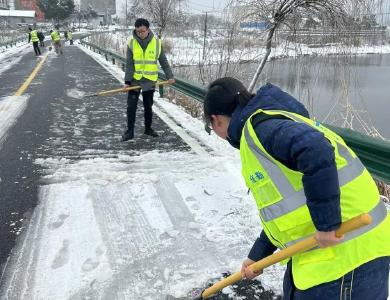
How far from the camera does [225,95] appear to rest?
169cm

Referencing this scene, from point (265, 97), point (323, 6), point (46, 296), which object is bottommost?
point (46, 296)

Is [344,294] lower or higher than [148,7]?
lower

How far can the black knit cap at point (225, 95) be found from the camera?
1.69 metres

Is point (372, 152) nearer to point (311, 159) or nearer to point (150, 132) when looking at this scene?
point (311, 159)

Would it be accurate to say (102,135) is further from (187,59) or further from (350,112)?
(187,59)

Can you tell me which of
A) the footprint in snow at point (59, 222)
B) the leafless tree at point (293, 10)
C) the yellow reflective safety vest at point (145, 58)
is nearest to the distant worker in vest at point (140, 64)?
A: the yellow reflective safety vest at point (145, 58)

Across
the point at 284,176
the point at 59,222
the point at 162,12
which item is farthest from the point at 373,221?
the point at 162,12

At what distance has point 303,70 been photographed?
6969mm

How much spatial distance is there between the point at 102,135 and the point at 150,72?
1281 mm

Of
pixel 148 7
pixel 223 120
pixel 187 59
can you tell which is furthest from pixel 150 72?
pixel 148 7

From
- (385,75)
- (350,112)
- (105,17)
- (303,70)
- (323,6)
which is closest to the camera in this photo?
(350,112)

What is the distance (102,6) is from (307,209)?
129179mm

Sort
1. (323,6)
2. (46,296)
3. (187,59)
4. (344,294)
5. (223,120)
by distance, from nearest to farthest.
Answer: (344,294)
(223,120)
(46,296)
(323,6)
(187,59)

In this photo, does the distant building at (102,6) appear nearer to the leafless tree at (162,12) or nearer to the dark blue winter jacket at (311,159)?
the leafless tree at (162,12)
